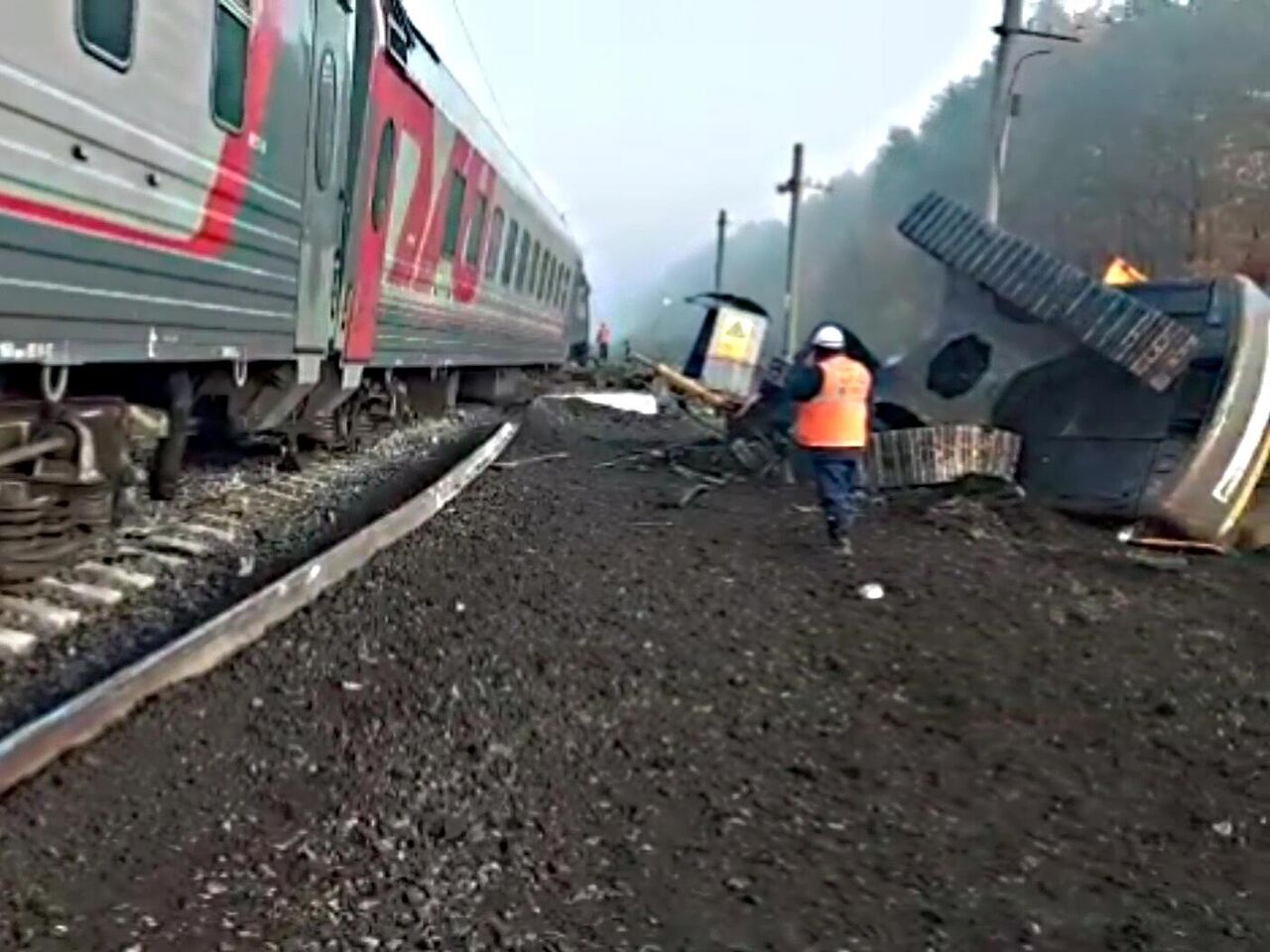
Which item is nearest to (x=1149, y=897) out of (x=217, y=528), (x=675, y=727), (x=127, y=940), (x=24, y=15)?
(x=675, y=727)

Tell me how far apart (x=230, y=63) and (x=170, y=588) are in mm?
2143

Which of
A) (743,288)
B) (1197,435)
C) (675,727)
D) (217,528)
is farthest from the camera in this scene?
(743,288)

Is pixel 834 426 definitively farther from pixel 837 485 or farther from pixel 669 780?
pixel 669 780

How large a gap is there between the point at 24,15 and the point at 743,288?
323 feet

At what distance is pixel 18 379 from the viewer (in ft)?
18.1

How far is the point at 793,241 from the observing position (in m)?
36.9

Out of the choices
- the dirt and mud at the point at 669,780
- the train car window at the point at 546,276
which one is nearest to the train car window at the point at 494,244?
the train car window at the point at 546,276

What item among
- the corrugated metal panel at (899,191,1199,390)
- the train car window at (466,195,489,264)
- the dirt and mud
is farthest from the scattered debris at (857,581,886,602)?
the train car window at (466,195,489,264)

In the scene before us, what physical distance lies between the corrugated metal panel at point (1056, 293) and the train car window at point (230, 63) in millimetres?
6537

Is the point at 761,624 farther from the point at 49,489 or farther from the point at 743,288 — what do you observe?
the point at 743,288

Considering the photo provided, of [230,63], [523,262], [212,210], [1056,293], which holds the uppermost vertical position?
[230,63]

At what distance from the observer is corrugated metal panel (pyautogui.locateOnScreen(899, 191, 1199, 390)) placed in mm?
10641

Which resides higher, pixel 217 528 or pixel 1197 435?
pixel 1197 435

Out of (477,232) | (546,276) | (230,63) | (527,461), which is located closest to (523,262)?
(546,276)
